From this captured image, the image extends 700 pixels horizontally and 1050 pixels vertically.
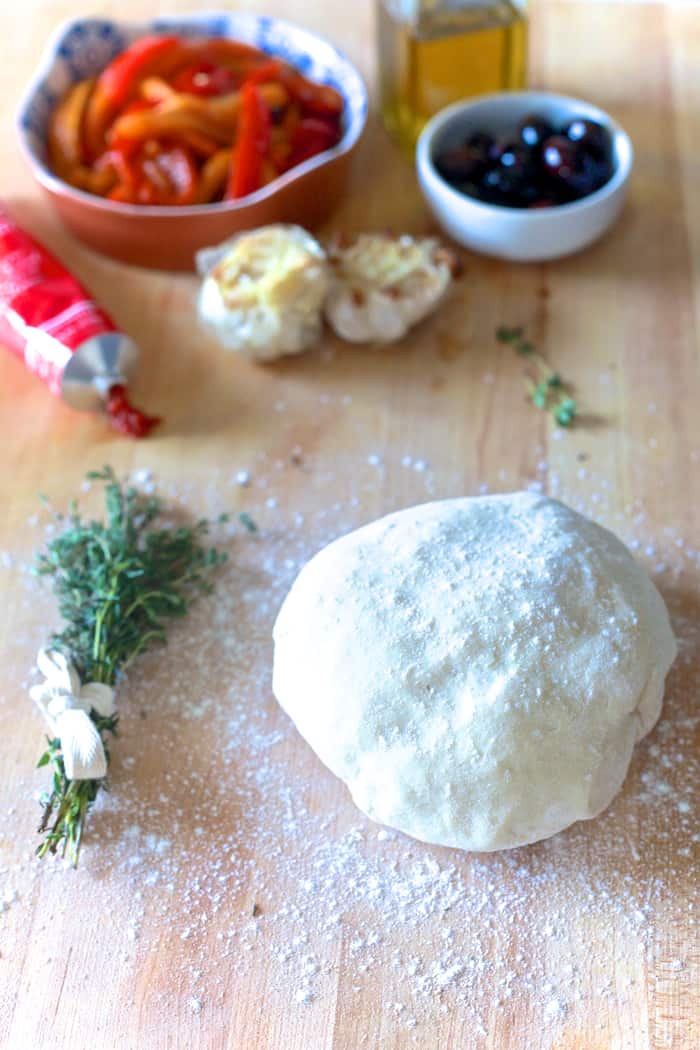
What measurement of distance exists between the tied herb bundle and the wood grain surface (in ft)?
0.10

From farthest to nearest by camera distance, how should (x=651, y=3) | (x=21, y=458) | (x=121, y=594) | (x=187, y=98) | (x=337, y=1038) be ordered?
(x=651, y=3), (x=187, y=98), (x=21, y=458), (x=121, y=594), (x=337, y=1038)

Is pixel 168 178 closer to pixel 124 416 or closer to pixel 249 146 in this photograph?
pixel 249 146

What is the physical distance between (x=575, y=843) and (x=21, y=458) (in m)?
0.86

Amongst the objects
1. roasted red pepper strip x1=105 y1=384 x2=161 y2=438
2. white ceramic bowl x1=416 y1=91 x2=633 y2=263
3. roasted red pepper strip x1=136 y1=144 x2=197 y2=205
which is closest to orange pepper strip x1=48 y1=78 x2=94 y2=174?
roasted red pepper strip x1=136 y1=144 x2=197 y2=205

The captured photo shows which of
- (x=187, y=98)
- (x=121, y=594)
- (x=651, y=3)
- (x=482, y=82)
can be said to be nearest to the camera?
(x=121, y=594)

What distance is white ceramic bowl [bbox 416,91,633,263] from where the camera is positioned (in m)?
1.45

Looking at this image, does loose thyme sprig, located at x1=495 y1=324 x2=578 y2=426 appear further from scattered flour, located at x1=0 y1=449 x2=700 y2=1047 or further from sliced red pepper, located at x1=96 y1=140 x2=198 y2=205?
sliced red pepper, located at x1=96 y1=140 x2=198 y2=205

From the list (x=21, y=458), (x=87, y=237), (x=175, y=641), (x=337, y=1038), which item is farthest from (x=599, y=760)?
(x=87, y=237)

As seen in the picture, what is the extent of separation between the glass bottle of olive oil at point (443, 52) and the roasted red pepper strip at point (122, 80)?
1.13ft

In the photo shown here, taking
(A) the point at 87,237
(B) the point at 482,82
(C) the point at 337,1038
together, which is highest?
(B) the point at 482,82

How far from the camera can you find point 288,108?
1.57 m

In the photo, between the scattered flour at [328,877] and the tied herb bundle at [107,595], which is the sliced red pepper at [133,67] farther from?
the scattered flour at [328,877]

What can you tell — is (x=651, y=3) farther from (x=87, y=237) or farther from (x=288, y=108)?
(x=87, y=237)

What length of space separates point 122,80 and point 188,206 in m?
0.24
